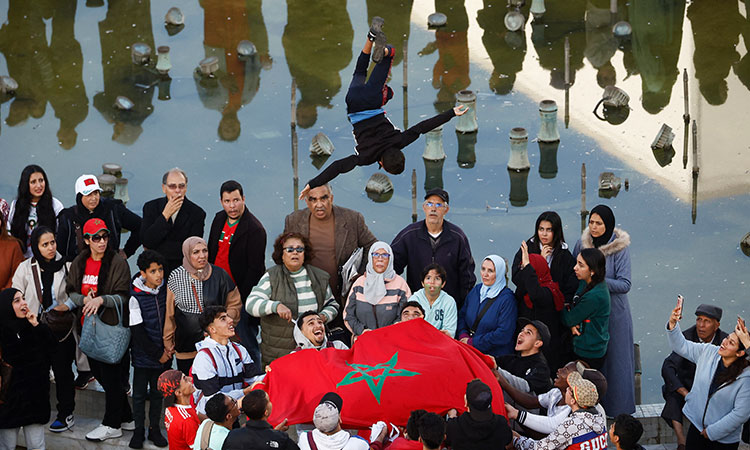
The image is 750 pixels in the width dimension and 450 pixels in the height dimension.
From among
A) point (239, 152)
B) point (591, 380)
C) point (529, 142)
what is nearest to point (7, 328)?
point (591, 380)

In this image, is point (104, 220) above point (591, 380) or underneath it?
above

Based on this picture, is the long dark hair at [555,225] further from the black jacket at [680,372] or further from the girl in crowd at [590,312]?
the black jacket at [680,372]

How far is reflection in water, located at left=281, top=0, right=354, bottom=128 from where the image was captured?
18.0 metres

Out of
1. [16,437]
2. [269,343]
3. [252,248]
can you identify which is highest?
[252,248]

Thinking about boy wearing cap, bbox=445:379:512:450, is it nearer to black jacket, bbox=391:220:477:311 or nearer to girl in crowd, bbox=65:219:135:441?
black jacket, bbox=391:220:477:311

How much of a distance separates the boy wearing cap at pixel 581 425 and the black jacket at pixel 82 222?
4047 mm

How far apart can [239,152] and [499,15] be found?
5048mm

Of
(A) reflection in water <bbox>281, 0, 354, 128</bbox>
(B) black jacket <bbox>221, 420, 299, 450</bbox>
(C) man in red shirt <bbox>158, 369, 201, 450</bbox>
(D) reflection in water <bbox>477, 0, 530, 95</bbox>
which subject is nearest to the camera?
(B) black jacket <bbox>221, 420, 299, 450</bbox>

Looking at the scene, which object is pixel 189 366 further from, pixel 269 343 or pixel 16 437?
pixel 16 437

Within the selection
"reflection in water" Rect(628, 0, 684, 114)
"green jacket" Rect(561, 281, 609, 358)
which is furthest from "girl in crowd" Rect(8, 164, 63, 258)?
"reflection in water" Rect(628, 0, 684, 114)

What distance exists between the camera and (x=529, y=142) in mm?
16641

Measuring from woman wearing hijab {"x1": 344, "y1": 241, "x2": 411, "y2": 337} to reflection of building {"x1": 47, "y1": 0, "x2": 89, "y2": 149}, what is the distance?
28.3ft

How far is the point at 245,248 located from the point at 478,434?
10.8ft

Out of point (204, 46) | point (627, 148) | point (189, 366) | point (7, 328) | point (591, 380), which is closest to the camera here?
point (591, 380)
